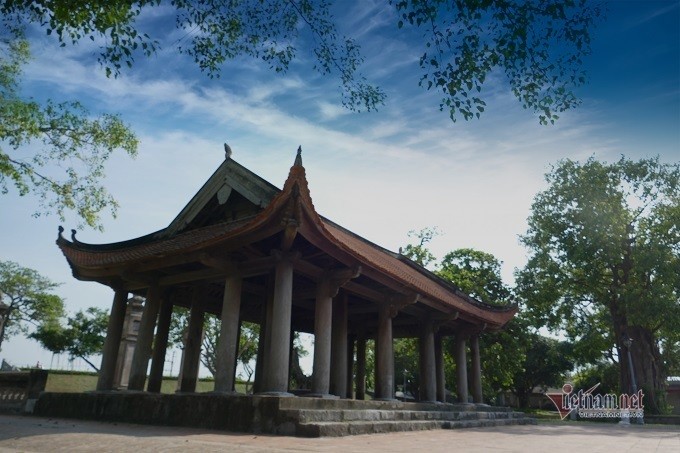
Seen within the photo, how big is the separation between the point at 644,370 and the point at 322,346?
2643cm

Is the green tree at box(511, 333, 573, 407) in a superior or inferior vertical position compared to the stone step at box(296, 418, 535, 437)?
superior

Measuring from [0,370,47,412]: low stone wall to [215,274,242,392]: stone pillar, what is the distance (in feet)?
20.9

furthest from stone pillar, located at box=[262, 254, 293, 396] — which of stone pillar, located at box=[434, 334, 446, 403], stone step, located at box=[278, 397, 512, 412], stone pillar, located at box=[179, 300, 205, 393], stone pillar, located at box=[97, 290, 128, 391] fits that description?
stone pillar, located at box=[434, 334, 446, 403]

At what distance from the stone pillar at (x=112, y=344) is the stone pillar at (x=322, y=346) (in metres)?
5.91

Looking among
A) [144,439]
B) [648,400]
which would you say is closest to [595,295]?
[648,400]

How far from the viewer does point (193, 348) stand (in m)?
12.4

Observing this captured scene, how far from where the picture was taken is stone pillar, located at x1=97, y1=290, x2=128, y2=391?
11996 millimetres

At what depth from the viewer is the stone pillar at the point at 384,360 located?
41.9 feet

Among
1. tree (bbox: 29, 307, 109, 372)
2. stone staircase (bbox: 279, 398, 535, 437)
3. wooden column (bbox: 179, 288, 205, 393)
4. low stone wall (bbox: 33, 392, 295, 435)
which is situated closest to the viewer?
stone staircase (bbox: 279, 398, 535, 437)

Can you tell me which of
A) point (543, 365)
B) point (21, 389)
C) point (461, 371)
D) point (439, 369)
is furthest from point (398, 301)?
point (543, 365)

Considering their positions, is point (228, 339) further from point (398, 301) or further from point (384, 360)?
point (398, 301)

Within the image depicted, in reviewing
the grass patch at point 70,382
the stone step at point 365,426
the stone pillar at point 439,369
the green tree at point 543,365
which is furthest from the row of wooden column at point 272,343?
the green tree at point 543,365

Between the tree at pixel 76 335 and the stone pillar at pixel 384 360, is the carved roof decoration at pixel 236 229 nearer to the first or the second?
the stone pillar at pixel 384 360

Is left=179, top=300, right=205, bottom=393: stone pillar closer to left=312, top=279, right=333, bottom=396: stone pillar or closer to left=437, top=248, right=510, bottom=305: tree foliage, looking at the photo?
left=312, top=279, right=333, bottom=396: stone pillar
